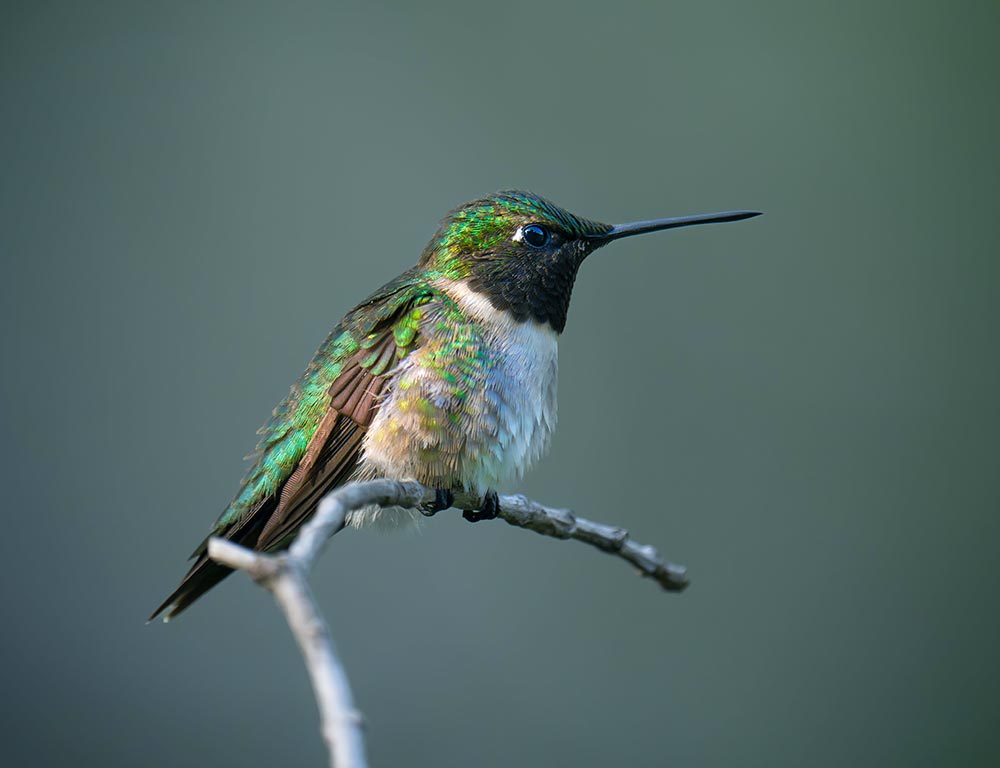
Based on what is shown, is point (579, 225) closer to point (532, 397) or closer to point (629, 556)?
point (532, 397)

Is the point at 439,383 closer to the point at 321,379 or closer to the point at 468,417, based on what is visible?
the point at 468,417

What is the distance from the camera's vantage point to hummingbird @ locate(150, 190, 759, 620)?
52.3 inches

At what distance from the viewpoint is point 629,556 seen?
3.92 feet

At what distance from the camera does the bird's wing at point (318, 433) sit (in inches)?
52.3

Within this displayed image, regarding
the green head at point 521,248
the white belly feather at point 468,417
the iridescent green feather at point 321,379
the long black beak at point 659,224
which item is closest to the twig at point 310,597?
the white belly feather at point 468,417

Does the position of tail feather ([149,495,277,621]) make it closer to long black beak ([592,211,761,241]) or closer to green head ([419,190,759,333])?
green head ([419,190,759,333])

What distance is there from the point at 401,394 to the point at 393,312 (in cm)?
14

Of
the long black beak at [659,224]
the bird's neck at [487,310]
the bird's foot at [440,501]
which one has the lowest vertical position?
the bird's foot at [440,501]

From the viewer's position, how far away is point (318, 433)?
4.45ft

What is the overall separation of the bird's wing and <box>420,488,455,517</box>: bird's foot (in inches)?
4.9

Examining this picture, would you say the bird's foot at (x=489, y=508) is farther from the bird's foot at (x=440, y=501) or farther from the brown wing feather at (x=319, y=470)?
the brown wing feather at (x=319, y=470)

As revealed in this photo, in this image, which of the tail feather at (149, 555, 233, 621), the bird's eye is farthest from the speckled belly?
the tail feather at (149, 555, 233, 621)

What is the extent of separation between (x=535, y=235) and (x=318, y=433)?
1.48ft

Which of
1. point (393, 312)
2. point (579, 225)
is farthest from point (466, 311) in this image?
point (579, 225)
